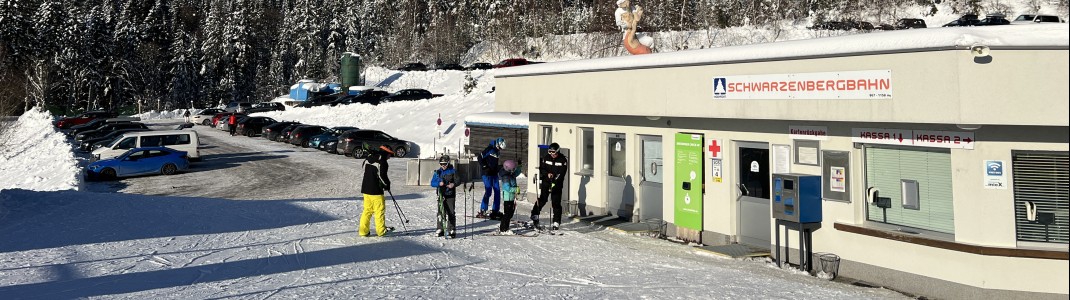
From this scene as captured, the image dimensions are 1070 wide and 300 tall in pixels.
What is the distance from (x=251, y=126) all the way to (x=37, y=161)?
15.8m

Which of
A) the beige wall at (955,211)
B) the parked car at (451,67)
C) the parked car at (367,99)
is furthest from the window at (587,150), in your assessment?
the parked car at (451,67)

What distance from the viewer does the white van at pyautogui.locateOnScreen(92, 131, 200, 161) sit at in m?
29.7

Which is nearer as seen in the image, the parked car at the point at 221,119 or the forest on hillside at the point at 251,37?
the parked car at the point at 221,119

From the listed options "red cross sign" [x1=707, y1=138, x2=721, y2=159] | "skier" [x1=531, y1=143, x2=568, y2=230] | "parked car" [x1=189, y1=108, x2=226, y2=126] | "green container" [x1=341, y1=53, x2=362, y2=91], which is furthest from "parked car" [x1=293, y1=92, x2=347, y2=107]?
"red cross sign" [x1=707, y1=138, x2=721, y2=159]

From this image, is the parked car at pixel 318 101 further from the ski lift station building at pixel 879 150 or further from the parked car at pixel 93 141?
the ski lift station building at pixel 879 150

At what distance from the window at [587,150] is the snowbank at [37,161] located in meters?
15.3

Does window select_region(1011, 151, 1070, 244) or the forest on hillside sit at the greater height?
the forest on hillside

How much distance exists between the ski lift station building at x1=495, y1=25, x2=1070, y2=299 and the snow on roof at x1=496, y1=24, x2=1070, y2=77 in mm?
22

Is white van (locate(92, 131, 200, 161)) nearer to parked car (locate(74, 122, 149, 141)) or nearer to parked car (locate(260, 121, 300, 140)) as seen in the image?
parked car (locate(74, 122, 149, 141))

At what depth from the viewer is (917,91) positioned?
917 centimetres

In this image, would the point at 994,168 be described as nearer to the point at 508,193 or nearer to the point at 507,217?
the point at 507,217

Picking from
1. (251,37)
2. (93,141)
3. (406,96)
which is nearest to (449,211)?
(93,141)

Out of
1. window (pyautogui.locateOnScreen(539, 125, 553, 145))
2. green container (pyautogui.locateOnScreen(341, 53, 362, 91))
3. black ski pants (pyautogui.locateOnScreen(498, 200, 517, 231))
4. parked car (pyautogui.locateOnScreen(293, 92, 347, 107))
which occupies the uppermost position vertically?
green container (pyautogui.locateOnScreen(341, 53, 362, 91))

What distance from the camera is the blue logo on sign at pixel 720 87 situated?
11.9 meters
